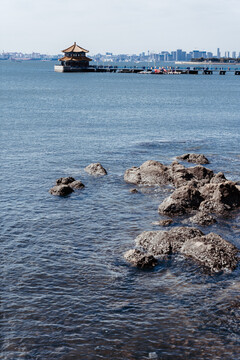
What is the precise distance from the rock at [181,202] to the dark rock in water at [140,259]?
8740 mm

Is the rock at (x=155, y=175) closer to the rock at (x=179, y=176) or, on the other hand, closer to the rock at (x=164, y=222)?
the rock at (x=179, y=176)

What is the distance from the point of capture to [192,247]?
26484 millimetres

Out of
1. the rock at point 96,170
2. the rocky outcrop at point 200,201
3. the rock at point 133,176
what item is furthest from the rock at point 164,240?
the rock at point 96,170

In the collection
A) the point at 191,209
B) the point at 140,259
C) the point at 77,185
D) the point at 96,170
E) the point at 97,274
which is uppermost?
the point at 96,170

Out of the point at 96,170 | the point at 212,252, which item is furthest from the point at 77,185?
the point at 212,252

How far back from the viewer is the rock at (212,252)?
82.9 ft

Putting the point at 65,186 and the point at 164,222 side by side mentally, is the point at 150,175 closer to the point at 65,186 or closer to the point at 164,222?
the point at 65,186

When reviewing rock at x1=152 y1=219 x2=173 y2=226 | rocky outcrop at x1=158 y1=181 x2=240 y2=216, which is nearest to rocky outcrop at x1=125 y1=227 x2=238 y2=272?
rock at x1=152 y1=219 x2=173 y2=226

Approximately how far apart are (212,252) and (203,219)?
246 inches

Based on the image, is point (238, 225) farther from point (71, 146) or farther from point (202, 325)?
point (71, 146)

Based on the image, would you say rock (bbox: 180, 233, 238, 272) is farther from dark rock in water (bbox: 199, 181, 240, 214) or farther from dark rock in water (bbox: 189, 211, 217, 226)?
dark rock in water (bbox: 199, 181, 240, 214)

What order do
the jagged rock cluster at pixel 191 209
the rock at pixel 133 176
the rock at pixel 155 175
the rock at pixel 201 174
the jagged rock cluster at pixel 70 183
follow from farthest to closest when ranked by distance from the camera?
the rock at pixel 133 176, the rock at pixel 155 175, the rock at pixel 201 174, the jagged rock cluster at pixel 70 183, the jagged rock cluster at pixel 191 209

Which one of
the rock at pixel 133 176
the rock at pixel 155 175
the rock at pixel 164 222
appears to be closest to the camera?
the rock at pixel 164 222

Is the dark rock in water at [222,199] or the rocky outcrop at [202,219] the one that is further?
the dark rock in water at [222,199]
